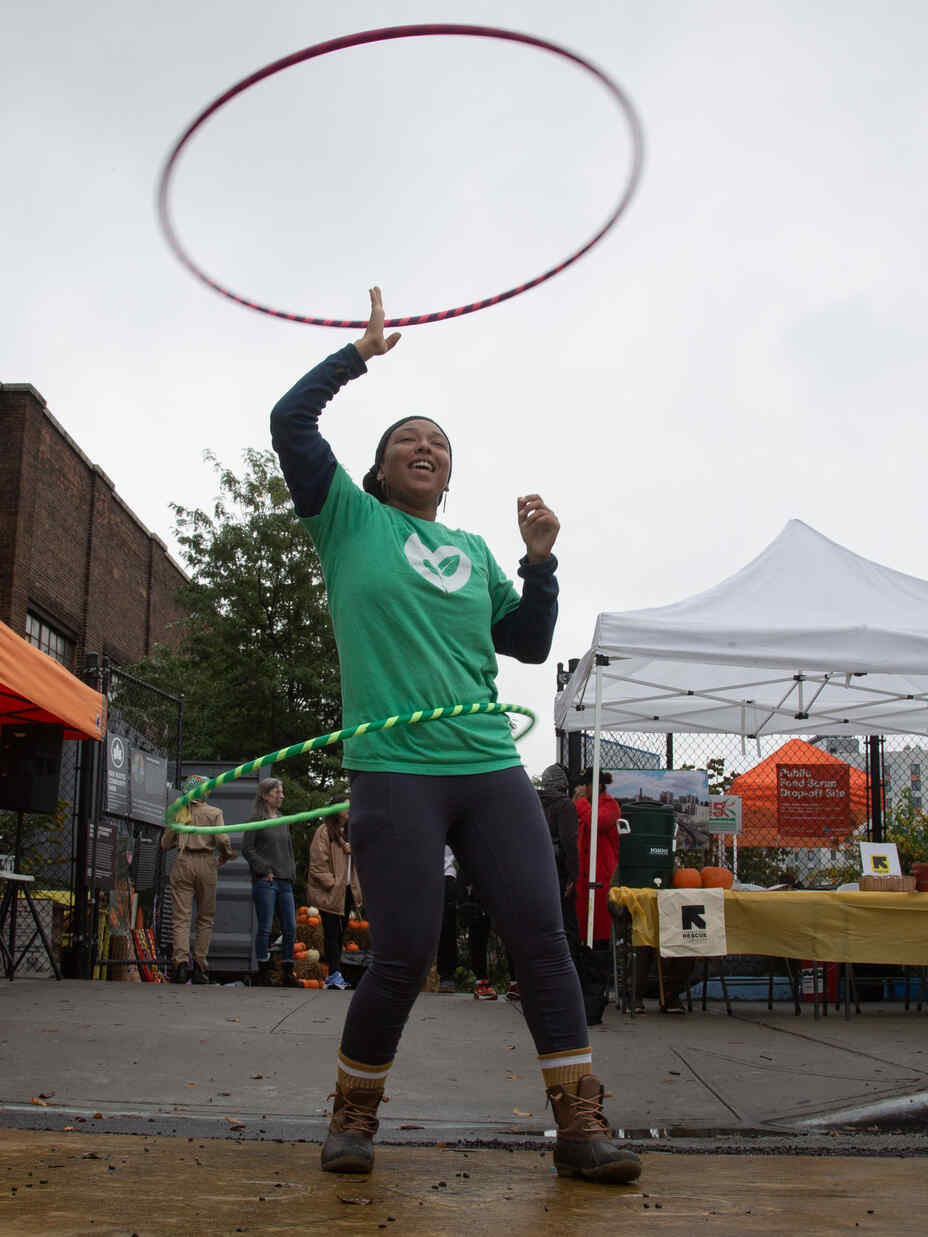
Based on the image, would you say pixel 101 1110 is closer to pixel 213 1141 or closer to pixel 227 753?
pixel 213 1141

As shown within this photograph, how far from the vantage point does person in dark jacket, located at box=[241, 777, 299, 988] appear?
428 inches

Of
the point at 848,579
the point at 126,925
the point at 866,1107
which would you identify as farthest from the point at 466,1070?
the point at 126,925

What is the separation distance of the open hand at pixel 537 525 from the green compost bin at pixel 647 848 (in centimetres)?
610

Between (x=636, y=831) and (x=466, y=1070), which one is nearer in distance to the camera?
(x=466, y=1070)

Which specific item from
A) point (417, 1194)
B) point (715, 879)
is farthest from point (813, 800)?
point (417, 1194)

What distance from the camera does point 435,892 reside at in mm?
2992

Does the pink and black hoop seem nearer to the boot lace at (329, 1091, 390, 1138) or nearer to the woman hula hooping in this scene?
the woman hula hooping

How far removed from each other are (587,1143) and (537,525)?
5.22 ft

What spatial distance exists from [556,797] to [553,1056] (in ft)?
20.8

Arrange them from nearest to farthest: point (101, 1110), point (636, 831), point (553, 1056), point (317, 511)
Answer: point (553, 1056) → point (317, 511) → point (101, 1110) → point (636, 831)

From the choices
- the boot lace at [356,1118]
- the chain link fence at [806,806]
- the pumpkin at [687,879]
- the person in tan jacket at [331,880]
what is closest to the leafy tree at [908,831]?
the chain link fence at [806,806]

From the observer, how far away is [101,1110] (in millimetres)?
4176

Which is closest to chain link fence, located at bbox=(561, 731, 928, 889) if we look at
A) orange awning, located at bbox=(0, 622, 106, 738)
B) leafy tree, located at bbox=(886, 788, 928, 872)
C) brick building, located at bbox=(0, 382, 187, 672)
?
leafy tree, located at bbox=(886, 788, 928, 872)

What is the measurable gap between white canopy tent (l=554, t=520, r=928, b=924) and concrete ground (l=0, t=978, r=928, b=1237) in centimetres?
227
